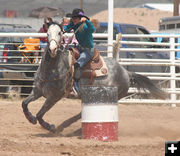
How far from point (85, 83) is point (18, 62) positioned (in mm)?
4288

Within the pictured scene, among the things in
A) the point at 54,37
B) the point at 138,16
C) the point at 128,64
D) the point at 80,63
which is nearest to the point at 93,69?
the point at 80,63

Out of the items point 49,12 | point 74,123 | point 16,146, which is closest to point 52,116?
point 74,123

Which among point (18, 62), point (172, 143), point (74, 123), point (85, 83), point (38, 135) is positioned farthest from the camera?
point (18, 62)

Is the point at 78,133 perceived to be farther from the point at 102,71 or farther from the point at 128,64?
the point at 128,64

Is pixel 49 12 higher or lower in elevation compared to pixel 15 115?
higher

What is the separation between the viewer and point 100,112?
7324mm

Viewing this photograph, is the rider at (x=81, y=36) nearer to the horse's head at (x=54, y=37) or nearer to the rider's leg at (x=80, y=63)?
the rider's leg at (x=80, y=63)

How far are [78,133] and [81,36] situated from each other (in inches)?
64.9

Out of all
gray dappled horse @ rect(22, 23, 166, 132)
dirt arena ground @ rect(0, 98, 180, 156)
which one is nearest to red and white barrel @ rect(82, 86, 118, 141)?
dirt arena ground @ rect(0, 98, 180, 156)

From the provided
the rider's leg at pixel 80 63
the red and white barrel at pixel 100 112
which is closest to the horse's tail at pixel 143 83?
the rider's leg at pixel 80 63

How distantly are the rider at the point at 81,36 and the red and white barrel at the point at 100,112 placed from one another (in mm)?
1044

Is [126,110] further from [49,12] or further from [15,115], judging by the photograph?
[49,12]

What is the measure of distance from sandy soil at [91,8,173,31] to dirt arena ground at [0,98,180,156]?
39652 millimetres

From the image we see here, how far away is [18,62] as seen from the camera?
12562 millimetres
